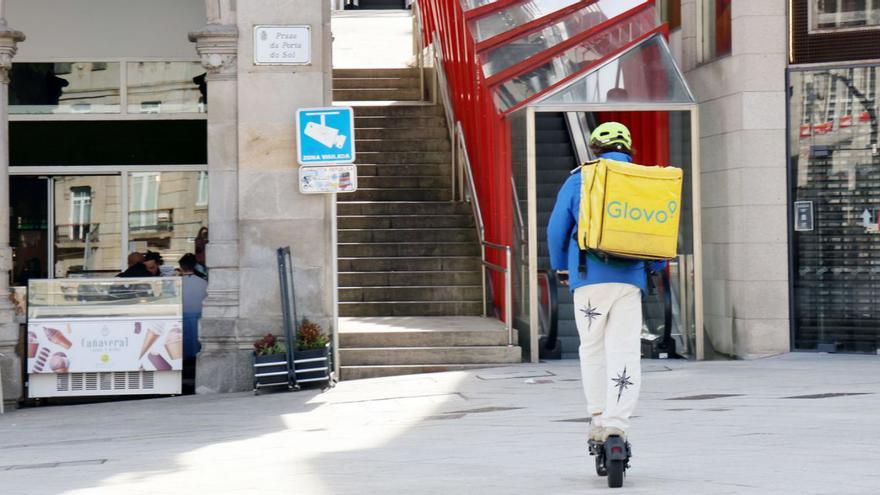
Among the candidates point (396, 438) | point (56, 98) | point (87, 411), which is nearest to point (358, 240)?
point (56, 98)

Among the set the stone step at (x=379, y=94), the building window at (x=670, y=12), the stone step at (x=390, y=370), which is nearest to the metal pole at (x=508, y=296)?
the stone step at (x=390, y=370)

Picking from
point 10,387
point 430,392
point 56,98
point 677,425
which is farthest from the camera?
point 56,98

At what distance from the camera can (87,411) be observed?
13227 mm

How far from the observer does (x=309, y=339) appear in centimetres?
1365

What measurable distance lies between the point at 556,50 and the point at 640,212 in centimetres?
837

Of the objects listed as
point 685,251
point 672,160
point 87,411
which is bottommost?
point 87,411

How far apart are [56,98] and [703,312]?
8.04m

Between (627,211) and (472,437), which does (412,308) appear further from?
(627,211)

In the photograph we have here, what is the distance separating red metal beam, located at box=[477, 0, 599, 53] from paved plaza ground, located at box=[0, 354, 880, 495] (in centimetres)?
380

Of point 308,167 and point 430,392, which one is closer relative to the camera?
point 430,392

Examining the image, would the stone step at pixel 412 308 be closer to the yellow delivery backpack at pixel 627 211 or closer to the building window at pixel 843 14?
the building window at pixel 843 14

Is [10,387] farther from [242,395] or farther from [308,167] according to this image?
[308,167]

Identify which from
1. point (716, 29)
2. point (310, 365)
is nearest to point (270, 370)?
point (310, 365)

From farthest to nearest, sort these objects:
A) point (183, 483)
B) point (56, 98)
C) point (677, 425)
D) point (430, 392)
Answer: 1. point (56, 98)
2. point (430, 392)
3. point (677, 425)
4. point (183, 483)
